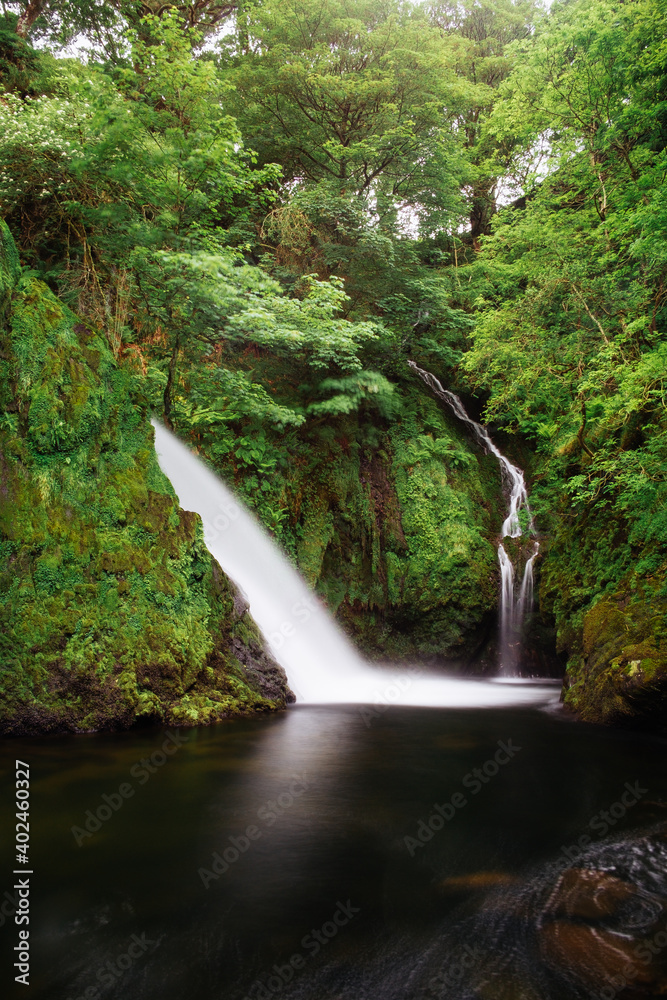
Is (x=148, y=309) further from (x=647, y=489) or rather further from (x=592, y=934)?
(x=592, y=934)

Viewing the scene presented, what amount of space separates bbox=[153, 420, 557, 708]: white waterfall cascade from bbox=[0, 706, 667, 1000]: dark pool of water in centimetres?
300

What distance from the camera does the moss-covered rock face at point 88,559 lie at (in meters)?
5.59

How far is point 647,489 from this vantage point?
6816 mm

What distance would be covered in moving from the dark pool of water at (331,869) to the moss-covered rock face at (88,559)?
0.58m

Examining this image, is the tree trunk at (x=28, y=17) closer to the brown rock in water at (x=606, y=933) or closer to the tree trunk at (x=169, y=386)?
the tree trunk at (x=169, y=386)

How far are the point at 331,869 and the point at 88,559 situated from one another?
4.14 metres

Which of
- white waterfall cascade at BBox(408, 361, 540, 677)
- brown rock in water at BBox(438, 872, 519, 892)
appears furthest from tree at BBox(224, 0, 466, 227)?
brown rock in water at BBox(438, 872, 519, 892)

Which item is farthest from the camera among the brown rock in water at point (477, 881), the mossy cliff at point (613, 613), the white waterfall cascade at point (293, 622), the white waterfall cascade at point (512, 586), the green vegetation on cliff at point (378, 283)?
the white waterfall cascade at point (512, 586)

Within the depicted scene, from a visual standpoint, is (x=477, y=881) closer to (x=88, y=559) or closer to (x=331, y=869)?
(x=331, y=869)

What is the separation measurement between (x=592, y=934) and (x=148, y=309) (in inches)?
352

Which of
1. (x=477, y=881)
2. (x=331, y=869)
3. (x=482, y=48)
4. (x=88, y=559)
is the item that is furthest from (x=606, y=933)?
(x=482, y=48)

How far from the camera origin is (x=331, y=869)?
3.39 meters

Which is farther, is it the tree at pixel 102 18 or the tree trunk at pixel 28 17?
the tree at pixel 102 18

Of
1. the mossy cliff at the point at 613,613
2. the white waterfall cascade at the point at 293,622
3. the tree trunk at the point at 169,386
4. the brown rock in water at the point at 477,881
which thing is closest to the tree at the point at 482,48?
the tree trunk at the point at 169,386
